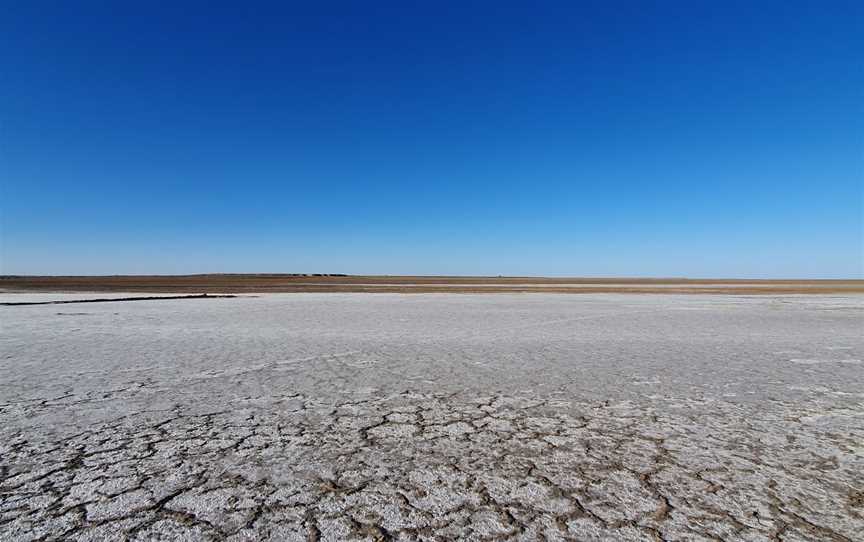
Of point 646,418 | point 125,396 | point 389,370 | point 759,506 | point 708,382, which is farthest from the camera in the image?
point 389,370

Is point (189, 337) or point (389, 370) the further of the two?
point (189, 337)

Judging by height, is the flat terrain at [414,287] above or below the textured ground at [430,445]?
above

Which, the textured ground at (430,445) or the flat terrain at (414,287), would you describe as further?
the flat terrain at (414,287)

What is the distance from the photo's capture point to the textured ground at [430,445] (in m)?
2.45

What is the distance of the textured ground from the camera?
2.45 m

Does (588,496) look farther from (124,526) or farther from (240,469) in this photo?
(124,526)

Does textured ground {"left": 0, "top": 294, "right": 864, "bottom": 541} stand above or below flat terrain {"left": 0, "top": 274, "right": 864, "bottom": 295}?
below

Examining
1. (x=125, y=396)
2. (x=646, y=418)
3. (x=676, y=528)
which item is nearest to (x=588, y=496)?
(x=676, y=528)

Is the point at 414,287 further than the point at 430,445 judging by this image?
Yes

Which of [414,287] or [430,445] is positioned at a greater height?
[414,287]

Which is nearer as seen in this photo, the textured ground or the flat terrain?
the textured ground

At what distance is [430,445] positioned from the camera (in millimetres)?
3533

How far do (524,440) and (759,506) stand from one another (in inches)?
60.2

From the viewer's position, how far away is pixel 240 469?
307cm
